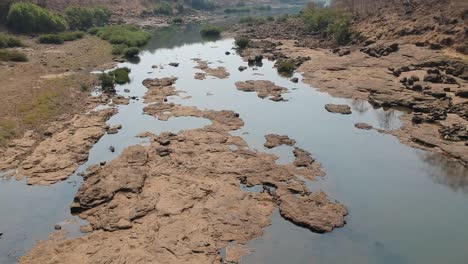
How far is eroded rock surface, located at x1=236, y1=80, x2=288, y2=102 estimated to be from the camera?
1464 inches

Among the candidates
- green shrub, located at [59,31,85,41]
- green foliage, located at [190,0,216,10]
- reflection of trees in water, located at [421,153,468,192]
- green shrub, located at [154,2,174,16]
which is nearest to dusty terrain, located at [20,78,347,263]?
reflection of trees in water, located at [421,153,468,192]

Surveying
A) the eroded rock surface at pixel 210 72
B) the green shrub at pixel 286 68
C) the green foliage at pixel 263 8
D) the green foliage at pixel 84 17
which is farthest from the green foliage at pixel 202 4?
the green shrub at pixel 286 68

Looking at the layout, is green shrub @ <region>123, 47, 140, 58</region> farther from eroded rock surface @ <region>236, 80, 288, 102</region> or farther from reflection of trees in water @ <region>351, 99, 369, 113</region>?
reflection of trees in water @ <region>351, 99, 369, 113</region>

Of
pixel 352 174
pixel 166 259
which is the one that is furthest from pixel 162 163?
pixel 352 174

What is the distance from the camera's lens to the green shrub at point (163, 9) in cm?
9819

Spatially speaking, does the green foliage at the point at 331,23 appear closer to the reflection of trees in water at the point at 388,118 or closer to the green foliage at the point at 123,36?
the reflection of trees in water at the point at 388,118

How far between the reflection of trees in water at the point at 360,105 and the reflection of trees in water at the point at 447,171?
910 centimetres

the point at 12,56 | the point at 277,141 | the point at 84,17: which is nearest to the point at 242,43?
the point at 84,17

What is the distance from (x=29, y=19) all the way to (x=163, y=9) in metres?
46.4

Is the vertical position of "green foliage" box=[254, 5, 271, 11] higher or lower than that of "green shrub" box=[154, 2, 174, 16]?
lower

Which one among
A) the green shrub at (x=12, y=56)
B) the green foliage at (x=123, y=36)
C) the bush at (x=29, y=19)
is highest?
the bush at (x=29, y=19)

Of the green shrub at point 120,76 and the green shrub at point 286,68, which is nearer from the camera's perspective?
the green shrub at point 120,76

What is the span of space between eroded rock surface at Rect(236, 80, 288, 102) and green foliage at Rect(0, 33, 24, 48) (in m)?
28.4

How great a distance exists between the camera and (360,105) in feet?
113
